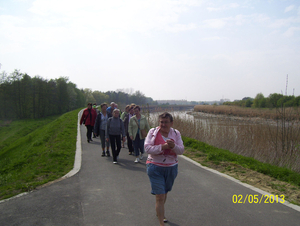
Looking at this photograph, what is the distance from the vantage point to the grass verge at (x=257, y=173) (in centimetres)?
525

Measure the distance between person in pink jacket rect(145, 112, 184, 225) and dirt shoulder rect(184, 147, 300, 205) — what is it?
2712 millimetres

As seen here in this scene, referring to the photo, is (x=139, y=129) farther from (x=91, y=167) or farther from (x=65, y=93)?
(x=65, y=93)

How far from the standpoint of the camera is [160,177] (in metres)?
3.59

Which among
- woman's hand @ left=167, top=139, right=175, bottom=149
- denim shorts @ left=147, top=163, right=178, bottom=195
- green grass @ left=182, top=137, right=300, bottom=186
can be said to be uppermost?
woman's hand @ left=167, top=139, right=175, bottom=149

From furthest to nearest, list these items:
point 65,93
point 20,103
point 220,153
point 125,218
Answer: point 65,93
point 20,103
point 220,153
point 125,218

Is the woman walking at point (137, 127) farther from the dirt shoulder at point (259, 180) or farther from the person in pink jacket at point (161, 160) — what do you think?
the person in pink jacket at point (161, 160)

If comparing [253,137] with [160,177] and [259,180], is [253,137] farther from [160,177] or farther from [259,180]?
[160,177]

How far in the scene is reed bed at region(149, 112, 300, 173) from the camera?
8.10 meters

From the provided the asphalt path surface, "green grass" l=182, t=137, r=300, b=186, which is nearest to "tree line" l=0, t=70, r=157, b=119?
"green grass" l=182, t=137, r=300, b=186

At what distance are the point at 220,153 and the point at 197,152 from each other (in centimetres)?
99

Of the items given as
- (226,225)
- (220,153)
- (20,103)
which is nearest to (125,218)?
(226,225)

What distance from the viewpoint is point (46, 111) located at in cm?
5775
